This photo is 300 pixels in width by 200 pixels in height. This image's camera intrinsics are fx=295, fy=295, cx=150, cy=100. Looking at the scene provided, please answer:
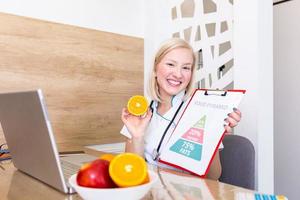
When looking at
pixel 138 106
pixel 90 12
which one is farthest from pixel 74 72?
pixel 138 106

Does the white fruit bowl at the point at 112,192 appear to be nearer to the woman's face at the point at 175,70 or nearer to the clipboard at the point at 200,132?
the clipboard at the point at 200,132

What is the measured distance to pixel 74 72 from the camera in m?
1.48

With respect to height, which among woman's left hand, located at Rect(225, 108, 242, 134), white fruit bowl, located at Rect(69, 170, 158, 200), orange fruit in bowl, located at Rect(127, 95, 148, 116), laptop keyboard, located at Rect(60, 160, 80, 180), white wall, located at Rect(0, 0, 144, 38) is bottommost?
laptop keyboard, located at Rect(60, 160, 80, 180)

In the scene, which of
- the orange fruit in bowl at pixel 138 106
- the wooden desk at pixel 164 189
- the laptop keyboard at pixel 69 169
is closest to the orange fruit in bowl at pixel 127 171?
the wooden desk at pixel 164 189

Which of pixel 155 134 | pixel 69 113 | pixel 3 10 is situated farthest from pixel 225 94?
pixel 3 10

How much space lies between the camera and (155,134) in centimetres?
112

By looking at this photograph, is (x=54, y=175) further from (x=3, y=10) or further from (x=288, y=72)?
(x=288, y=72)

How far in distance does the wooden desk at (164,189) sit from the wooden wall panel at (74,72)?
63 cm

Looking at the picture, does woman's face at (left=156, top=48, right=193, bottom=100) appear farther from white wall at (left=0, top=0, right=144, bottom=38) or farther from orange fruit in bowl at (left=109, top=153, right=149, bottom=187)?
orange fruit in bowl at (left=109, top=153, right=149, bottom=187)

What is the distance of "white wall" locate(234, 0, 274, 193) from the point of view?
1.21 m

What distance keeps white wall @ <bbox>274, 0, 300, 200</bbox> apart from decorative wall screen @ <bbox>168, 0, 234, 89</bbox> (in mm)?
667

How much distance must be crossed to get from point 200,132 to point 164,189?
0.79 feet

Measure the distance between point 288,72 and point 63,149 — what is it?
144 centimetres

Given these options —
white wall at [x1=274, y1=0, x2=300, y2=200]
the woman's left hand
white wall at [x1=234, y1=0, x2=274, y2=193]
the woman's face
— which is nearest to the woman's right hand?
the woman's face
